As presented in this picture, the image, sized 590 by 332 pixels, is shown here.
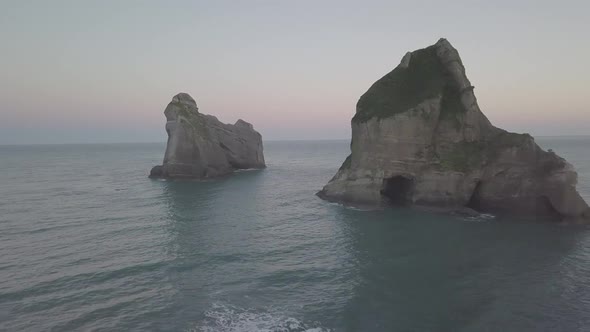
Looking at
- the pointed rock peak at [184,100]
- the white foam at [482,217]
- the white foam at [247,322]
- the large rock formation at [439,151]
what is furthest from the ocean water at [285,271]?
the pointed rock peak at [184,100]

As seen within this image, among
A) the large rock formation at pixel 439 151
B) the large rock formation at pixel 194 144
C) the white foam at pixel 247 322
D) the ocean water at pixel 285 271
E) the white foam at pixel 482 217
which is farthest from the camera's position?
the large rock formation at pixel 194 144

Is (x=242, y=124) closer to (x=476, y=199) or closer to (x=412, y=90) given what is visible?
(x=412, y=90)

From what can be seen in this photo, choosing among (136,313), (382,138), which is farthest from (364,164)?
(136,313)

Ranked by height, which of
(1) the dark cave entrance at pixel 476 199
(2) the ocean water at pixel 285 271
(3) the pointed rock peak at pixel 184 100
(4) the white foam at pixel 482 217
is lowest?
(2) the ocean water at pixel 285 271

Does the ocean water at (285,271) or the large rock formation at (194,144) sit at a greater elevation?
the large rock formation at (194,144)

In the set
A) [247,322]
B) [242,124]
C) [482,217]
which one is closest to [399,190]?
[482,217]

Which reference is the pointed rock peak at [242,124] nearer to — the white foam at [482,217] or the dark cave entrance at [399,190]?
the dark cave entrance at [399,190]
